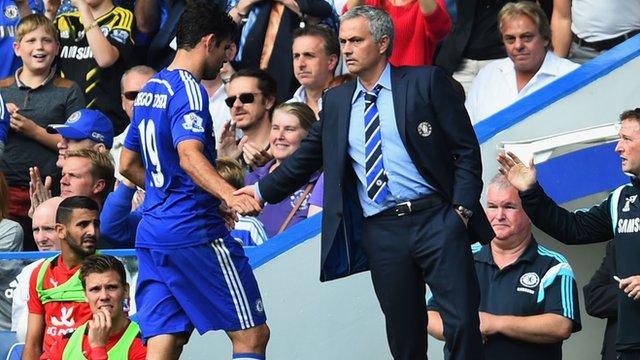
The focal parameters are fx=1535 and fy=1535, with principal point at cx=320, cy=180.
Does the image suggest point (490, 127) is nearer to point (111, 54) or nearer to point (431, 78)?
point (431, 78)

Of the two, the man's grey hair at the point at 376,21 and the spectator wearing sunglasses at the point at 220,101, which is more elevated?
the man's grey hair at the point at 376,21

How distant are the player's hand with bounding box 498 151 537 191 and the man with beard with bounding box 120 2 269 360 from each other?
5.49 feet

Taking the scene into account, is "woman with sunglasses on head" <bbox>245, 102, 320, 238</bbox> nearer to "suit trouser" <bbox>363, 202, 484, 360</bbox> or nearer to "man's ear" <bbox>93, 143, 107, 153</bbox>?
"man's ear" <bbox>93, 143, 107, 153</bbox>

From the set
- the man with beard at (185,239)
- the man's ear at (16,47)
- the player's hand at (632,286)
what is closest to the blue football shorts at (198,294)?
the man with beard at (185,239)

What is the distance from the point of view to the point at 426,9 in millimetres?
11133

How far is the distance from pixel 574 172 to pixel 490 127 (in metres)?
0.60

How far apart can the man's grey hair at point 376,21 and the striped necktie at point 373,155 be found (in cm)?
32

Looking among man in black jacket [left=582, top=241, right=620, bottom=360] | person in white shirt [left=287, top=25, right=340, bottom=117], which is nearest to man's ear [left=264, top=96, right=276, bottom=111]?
person in white shirt [left=287, top=25, right=340, bottom=117]

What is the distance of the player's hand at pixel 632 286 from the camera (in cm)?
812

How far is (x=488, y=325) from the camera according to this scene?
8758mm

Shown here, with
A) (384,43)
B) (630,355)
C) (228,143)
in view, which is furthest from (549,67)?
(630,355)

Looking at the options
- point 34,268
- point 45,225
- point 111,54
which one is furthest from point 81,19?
point 34,268

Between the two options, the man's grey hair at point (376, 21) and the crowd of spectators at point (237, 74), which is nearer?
the man's grey hair at point (376, 21)

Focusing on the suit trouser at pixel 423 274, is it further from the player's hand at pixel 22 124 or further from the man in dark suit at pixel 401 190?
the player's hand at pixel 22 124
